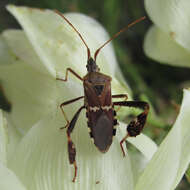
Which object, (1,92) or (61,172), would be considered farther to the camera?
(1,92)

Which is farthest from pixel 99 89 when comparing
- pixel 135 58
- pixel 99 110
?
pixel 135 58

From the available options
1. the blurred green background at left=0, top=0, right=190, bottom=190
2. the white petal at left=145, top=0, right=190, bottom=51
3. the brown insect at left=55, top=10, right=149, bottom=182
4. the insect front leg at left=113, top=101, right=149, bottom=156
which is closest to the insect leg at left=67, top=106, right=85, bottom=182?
the brown insect at left=55, top=10, right=149, bottom=182

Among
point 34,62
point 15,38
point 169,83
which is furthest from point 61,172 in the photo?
point 169,83

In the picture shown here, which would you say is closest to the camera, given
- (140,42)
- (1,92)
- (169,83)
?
(1,92)

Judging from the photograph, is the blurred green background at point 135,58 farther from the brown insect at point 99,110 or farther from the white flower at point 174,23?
the brown insect at point 99,110

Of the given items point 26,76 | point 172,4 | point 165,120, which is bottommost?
point 165,120

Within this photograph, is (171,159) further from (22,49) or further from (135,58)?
(135,58)

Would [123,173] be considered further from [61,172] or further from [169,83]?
[169,83]

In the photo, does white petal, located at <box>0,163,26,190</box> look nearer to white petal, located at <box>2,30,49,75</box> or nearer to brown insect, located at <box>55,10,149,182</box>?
brown insect, located at <box>55,10,149,182</box>
